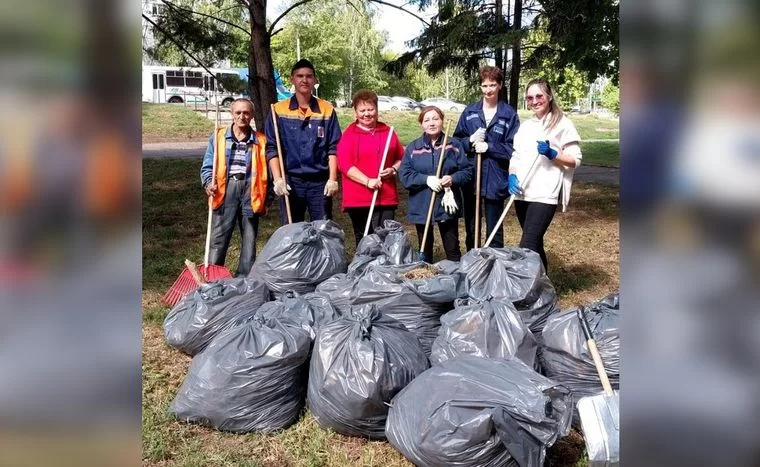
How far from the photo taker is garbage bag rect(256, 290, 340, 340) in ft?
Result: 10.4

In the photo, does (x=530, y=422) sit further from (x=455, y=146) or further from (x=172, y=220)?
(x=172, y=220)

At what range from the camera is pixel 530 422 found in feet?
7.62

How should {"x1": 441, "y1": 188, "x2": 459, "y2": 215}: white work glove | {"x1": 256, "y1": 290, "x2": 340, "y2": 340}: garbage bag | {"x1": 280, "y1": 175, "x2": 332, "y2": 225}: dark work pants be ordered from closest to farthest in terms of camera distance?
{"x1": 256, "y1": 290, "x2": 340, "y2": 340}: garbage bag, {"x1": 441, "y1": 188, "x2": 459, "y2": 215}: white work glove, {"x1": 280, "y1": 175, "x2": 332, "y2": 225}: dark work pants

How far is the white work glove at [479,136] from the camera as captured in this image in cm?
433

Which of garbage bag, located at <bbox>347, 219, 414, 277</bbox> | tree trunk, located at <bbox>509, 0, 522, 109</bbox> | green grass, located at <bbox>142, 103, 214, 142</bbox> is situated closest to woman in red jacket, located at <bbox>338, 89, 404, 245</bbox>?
garbage bag, located at <bbox>347, 219, 414, 277</bbox>

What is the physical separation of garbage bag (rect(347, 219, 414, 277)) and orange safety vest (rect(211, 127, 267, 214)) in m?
0.81

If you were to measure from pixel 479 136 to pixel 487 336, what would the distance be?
1766 mm

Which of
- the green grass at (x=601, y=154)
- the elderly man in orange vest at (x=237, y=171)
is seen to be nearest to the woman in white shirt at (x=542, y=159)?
the elderly man in orange vest at (x=237, y=171)

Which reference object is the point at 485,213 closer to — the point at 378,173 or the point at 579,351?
the point at 378,173

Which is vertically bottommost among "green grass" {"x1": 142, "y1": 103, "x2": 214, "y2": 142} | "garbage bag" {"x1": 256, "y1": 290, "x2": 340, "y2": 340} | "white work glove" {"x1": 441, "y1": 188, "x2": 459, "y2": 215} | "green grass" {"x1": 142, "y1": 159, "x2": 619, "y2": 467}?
"green grass" {"x1": 142, "y1": 159, "x2": 619, "y2": 467}

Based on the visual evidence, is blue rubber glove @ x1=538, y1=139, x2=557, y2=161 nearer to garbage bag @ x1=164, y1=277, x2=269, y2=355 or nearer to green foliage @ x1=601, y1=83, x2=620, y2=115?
garbage bag @ x1=164, y1=277, x2=269, y2=355

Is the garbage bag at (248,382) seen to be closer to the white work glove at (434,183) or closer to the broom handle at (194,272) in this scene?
the broom handle at (194,272)

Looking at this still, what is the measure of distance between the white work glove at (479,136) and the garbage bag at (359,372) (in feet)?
5.92
